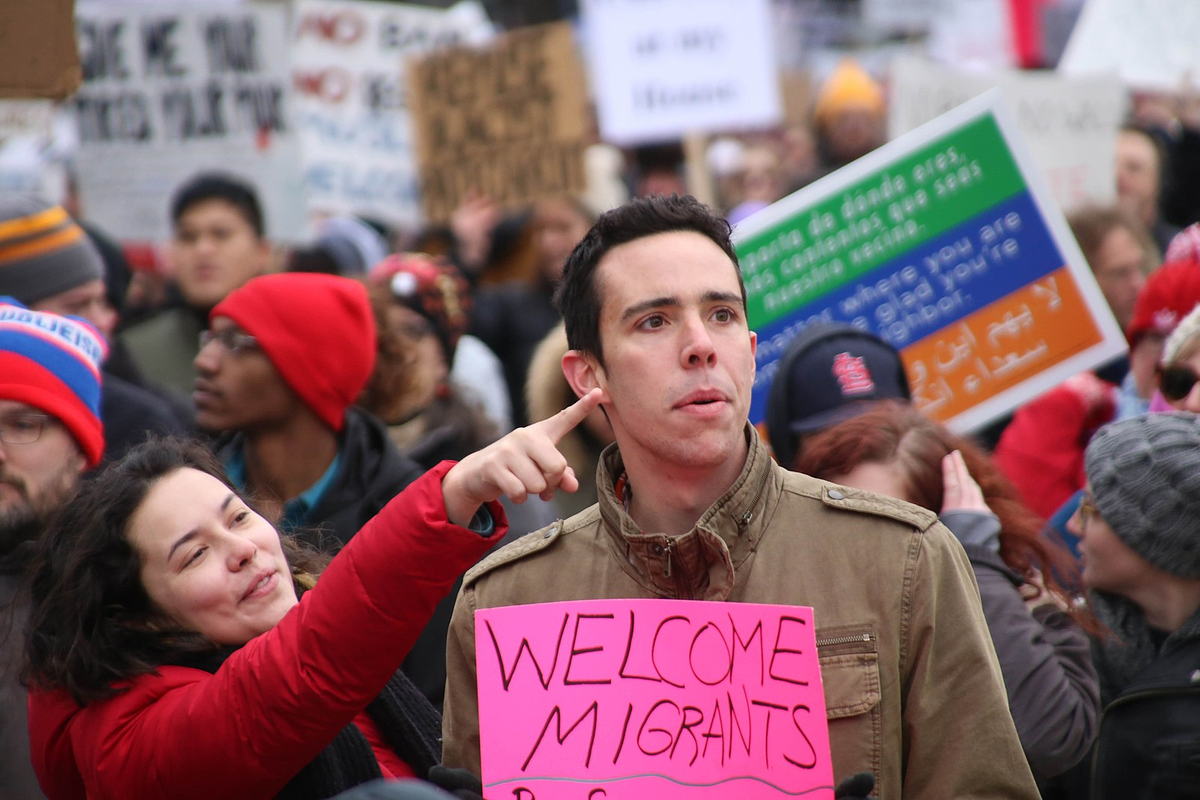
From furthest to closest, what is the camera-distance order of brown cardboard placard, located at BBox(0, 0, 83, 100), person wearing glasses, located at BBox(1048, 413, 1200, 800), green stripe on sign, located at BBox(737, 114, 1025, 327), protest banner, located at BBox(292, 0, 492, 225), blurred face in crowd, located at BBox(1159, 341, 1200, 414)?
protest banner, located at BBox(292, 0, 492, 225) < green stripe on sign, located at BBox(737, 114, 1025, 327) < blurred face in crowd, located at BBox(1159, 341, 1200, 414) < brown cardboard placard, located at BBox(0, 0, 83, 100) < person wearing glasses, located at BBox(1048, 413, 1200, 800)

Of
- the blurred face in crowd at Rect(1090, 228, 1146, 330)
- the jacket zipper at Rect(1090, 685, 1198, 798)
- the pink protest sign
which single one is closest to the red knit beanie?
the pink protest sign

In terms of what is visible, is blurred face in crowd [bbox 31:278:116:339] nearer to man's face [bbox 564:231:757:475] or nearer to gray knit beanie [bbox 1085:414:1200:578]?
man's face [bbox 564:231:757:475]

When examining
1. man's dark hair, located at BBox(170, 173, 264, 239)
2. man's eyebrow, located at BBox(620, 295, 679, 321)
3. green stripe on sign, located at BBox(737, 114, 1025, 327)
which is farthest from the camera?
man's dark hair, located at BBox(170, 173, 264, 239)

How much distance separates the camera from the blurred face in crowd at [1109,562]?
9.33 ft

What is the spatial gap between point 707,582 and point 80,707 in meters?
1.18

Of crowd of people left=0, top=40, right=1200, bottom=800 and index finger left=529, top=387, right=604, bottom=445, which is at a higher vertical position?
index finger left=529, top=387, right=604, bottom=445

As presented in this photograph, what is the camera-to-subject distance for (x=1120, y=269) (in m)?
5.39

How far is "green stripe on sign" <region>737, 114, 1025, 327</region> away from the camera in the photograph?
13.8 ft

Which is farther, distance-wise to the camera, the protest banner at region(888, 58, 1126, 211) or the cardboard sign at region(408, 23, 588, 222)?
the cardboard sign at region(408, 23, 588, 222)

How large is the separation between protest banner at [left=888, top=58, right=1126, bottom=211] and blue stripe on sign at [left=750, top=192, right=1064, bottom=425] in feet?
7.22

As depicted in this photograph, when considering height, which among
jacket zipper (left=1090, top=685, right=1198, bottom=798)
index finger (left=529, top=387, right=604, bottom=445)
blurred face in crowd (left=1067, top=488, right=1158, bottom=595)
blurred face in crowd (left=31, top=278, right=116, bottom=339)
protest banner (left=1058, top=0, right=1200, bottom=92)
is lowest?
jacket zipper (left=1090, top=685, right=1198, bottom=798)

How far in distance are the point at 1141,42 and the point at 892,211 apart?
3779 mm

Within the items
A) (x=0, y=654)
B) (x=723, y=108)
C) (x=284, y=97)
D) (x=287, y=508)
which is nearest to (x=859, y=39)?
(x=723, y=108)

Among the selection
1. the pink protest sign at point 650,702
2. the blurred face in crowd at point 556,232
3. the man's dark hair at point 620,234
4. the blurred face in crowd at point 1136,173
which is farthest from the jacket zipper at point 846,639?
the blurred face in crowd at point 1136,173
